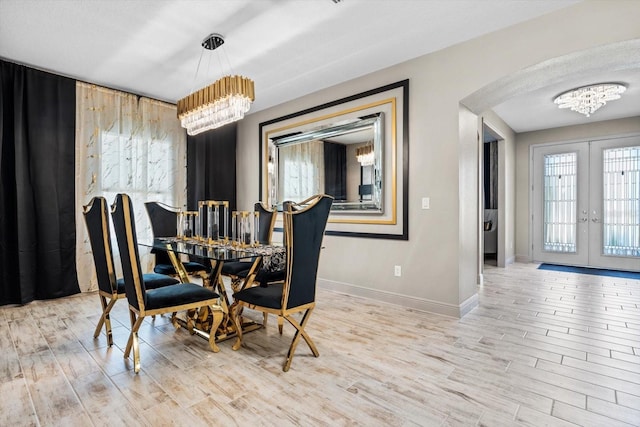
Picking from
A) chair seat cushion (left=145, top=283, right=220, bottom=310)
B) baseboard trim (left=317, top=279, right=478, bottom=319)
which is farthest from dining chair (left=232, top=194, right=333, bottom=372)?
baseboard trim (left=317, top=279, right=478, bottom=319)

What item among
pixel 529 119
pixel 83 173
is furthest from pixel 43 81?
pixel 529 119

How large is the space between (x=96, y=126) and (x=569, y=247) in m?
7.98

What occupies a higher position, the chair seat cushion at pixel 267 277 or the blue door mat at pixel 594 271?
the chair seat cushion at pixel 267 277

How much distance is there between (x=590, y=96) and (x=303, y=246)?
4478 mm

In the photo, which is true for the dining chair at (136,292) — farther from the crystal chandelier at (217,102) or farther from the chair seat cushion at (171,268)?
the crystal chandelier at (217,102)

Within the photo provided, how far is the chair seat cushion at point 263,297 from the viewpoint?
2124 mm

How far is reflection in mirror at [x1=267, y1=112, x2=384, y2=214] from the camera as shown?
3.74m

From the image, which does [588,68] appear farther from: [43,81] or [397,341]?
[43,81]

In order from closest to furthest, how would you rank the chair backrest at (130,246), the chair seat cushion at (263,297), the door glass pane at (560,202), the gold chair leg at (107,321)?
the chair backrest at (130,246) → the chair seat cushion at (263,297) → the gold chair leg at (107,321) → the door glass pane at (560,202)

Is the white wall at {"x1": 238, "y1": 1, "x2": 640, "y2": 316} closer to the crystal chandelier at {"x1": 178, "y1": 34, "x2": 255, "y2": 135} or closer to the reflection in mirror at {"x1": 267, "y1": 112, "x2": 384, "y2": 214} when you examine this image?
the reflection in mirror at {"x1": 267, "y1": 112, "x2": 384, "y2": 214}

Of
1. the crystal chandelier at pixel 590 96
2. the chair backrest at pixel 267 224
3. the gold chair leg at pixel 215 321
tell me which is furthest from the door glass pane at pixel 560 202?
the gold chair leg at pixel 215 321

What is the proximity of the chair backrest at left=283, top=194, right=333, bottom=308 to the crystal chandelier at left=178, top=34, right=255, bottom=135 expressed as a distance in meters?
1.35

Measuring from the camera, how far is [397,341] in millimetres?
2555

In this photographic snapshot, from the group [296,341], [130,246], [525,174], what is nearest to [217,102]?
[130,246]
